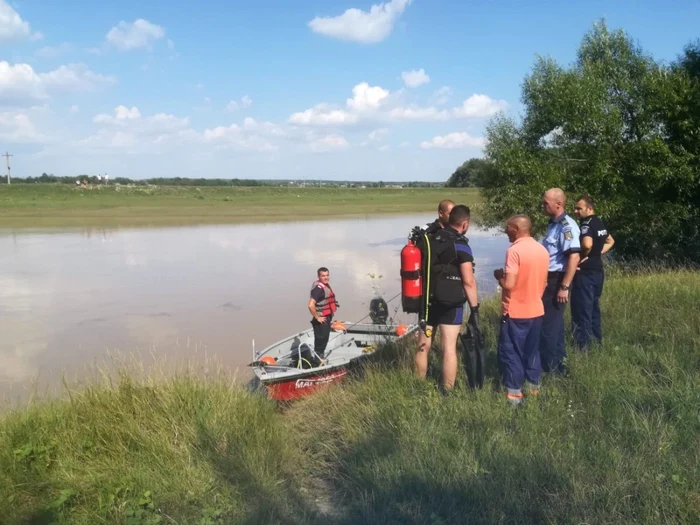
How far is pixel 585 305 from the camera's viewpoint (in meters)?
6.41

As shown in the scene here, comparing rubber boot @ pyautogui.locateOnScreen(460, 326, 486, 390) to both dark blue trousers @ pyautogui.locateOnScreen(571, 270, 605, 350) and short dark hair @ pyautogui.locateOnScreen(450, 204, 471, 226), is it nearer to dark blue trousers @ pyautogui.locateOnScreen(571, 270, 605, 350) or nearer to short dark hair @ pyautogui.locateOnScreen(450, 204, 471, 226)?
Result: short dark hair @ pyautogui.locateOnScreen(450, 204, 471, 226)

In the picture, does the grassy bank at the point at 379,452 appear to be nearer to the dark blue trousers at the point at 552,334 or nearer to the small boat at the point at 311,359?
the dark blue trousers at the point at 552,334

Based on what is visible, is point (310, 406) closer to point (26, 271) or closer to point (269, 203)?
point (26, 271)

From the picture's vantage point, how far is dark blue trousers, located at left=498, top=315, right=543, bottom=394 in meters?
5.16

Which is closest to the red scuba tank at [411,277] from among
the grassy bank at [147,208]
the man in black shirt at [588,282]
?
the man in black shirt at [588,282]

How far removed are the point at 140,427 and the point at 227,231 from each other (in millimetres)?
29906

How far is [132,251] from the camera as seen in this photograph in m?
25.4

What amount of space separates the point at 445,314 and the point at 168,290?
13086 mm

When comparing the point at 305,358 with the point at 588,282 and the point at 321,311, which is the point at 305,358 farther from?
the point at 588,282

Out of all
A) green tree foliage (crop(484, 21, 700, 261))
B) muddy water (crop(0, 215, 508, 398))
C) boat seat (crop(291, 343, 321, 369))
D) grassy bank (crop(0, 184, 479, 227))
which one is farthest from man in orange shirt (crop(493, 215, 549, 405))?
grassy bank (crop(0, 184, 479, 227))

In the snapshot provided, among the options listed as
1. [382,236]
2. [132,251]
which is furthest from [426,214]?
[132,251]

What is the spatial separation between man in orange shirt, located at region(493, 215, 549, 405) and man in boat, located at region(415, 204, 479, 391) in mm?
330

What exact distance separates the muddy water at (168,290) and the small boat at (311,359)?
821mm

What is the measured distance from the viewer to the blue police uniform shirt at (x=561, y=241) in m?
5.83
